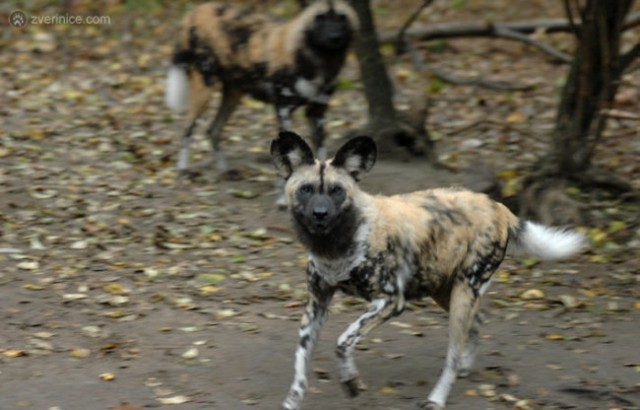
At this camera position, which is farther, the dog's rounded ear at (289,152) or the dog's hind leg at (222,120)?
the dog's hind leg at (222,120)

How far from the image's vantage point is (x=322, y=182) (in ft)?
15.0

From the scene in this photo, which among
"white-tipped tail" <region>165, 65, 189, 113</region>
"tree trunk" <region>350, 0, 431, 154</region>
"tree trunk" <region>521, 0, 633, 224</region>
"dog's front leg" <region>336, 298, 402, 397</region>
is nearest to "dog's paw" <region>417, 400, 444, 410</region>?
"dog's front leg" <region>336, 298, 402, 397</region>

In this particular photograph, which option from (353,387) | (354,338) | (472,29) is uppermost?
(472,29)

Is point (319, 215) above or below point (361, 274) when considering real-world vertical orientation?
above

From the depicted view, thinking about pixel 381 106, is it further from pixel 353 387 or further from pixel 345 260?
pixel 353 387

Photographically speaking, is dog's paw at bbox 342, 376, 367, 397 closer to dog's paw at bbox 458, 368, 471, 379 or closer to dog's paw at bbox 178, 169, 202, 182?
dog's paw at bbox 458, 368, 471, 379

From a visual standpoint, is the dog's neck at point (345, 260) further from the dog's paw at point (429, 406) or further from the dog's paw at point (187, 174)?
the dog's paw at point (187, 174)

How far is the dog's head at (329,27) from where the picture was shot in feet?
25.7

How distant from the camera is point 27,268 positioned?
6.43 m

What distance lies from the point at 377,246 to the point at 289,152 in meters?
0.58

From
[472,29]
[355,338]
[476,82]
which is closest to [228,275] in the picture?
[355,338]

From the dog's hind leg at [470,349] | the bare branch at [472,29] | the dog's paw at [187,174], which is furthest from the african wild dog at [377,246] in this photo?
the bare branch at [472,29]

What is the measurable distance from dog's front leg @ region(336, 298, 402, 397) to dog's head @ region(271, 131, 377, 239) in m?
0.38

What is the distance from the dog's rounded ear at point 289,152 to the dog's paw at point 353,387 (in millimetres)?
961
